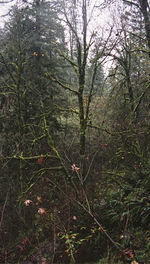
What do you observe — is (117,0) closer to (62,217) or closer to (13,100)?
(13,100)

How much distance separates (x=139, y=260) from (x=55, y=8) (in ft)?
28.5

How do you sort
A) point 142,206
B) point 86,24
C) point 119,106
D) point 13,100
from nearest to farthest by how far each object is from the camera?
point 142,206
point 86,24
point 13,100
point 119,106

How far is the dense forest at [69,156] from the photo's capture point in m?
3.99

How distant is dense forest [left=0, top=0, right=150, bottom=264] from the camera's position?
399 centimetres

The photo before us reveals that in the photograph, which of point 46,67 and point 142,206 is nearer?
point 142,206

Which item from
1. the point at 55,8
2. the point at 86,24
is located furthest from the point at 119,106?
the point at 55,8

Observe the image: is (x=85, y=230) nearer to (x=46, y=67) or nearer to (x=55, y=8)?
(x=46, y=67)

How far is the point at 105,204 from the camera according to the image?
4832mm

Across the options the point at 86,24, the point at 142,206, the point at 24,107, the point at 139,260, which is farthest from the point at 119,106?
the point at 139,260

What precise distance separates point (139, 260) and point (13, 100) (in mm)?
5881

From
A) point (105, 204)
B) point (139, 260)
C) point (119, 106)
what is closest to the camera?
point (139, 260)

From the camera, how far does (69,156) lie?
596cm

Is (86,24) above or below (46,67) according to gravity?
above

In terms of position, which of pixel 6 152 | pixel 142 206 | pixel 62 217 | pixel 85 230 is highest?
pixel 6 152
